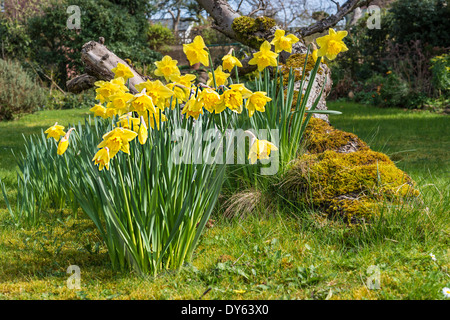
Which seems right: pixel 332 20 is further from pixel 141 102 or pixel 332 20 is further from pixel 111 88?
pixel 141 102

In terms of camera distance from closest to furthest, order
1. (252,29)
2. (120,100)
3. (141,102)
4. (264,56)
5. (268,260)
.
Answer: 1. (141,102)
2. (120,100)
3. (268,260)
4. (264,56)
5. (252,29)

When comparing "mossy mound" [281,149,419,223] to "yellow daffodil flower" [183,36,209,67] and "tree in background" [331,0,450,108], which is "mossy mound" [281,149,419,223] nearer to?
"yellow daffodil flower" [183,36,209,67]

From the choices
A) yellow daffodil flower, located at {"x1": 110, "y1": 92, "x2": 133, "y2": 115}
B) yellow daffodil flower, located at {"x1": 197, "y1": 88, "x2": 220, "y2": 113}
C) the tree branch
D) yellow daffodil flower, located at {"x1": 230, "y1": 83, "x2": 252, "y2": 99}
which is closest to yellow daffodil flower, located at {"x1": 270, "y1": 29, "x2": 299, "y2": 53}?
yellow daffodil flower, located at {"x1": 230, "y1": 83, "x2": 252, "y2": 99}

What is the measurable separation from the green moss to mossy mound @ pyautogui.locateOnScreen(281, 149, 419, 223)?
2289 mm

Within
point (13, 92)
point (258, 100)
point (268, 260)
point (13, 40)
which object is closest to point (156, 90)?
point (258, 100)

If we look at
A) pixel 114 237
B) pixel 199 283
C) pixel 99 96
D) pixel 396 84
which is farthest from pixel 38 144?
pixel 396 84

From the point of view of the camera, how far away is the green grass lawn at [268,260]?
2.04m

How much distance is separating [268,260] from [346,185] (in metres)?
0.86

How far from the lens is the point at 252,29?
4.89 metres

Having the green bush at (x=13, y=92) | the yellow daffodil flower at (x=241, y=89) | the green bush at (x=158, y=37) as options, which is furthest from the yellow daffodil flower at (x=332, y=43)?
the green bush at (x=158, y=37)

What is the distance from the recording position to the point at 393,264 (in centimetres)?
218

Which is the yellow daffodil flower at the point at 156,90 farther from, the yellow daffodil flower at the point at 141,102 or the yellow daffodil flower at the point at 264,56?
the yellow daffodil flower at the point at 264,56

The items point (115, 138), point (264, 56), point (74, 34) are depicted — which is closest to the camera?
point (115, 138)
